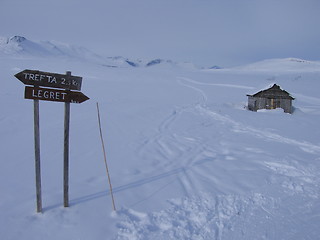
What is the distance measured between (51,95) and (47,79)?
27 cm

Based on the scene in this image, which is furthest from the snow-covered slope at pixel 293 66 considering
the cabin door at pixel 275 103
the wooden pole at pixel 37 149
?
the wooden pole at pixel 37 149

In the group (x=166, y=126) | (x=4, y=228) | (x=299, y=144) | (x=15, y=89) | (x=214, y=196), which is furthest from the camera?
(x=15, y=89)

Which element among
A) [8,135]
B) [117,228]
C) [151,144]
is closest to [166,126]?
[151,144]

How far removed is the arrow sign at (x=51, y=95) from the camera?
3.82 m

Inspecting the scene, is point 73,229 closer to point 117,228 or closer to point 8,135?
point 117,228

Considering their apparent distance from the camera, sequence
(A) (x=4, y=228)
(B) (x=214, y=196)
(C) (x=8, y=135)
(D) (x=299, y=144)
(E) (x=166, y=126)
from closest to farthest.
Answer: (A) (x=4, y=228), (B) (x=214, y=196), (C) (x=8, y=135), (D) (x=299, y=144), (E) (x=166, y=126)

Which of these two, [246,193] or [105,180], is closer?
[246,193]

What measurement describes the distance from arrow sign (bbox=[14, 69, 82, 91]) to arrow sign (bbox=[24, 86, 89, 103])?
9cm

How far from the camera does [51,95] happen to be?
13.0 feet

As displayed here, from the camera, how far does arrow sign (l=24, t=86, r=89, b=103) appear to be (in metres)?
3.82

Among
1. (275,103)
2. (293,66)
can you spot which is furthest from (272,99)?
(293,66)

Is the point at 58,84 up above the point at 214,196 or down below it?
above

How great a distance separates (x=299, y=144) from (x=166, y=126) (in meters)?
5.77

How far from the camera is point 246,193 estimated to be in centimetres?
512
